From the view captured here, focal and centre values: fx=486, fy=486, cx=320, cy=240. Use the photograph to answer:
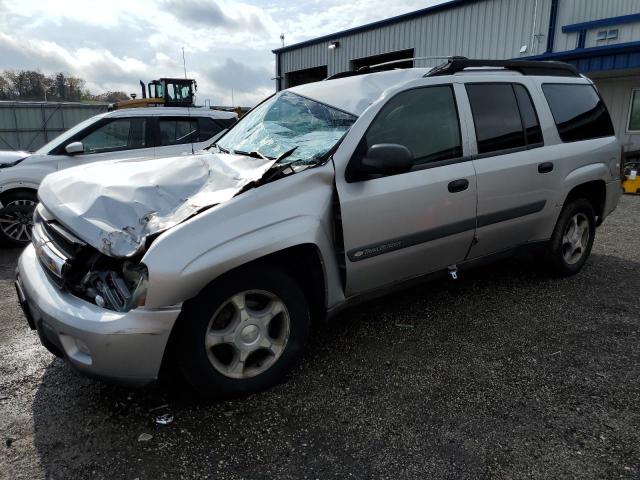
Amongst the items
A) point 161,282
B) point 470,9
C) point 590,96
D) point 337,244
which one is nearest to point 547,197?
point 590,96

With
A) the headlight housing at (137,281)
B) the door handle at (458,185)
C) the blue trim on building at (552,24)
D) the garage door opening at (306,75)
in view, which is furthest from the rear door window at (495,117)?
the garage door opening at (306,75)

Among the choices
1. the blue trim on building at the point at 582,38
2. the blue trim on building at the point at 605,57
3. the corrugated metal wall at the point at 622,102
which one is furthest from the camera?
the blue trim on building at the point at 582,38

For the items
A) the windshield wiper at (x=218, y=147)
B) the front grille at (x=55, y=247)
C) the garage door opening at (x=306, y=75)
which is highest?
the garage door opening at (x=306, y=75)

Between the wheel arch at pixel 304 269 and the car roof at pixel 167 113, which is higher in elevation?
the car roof at pixel 167 113

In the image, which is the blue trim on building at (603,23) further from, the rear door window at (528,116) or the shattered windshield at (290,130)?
the shattered windshield at (290,130)

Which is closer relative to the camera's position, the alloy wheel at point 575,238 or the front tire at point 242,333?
the front tire at point 242,333

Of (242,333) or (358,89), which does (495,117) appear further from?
(242,333)

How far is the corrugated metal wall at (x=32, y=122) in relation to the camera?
19.3 m

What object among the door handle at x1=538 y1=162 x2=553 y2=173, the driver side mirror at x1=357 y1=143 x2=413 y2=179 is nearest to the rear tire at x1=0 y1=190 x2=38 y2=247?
the driver side mirror at x1=357 y1=143 x2=413 y2=179

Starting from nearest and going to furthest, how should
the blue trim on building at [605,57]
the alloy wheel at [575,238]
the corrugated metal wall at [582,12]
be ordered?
1. the alloy wheel at [575,238]
2. the blue trim on building at [605,57]
3. the corrugated metal wall at [582,12]

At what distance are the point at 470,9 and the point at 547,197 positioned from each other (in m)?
13.5

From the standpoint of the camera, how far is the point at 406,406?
2623 millimetres

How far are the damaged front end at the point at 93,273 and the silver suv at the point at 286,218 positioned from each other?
0.03ft

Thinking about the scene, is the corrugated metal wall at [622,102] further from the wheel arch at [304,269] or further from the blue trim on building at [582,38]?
the wheel arch at [304,269]
